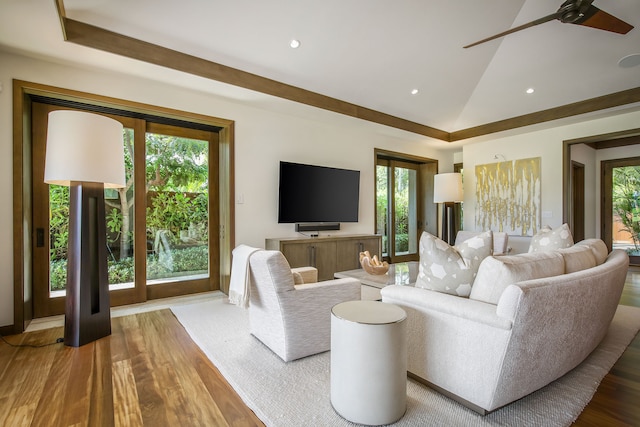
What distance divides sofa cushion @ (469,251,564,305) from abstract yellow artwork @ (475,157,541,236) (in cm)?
417

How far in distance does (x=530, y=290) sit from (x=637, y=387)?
1.24 m

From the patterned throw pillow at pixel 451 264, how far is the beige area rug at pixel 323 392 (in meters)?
0.60

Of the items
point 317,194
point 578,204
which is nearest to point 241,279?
point 317,194

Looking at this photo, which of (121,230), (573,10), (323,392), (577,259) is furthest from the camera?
(121,230)

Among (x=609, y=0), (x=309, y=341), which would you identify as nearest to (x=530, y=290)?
(x=309, y=341)

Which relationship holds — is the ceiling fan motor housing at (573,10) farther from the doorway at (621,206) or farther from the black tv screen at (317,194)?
the doorway at (621,206)

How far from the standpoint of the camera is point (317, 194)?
15.0 ft

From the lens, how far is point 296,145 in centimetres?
456

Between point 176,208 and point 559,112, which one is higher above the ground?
point 559,112

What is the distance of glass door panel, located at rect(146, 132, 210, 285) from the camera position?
374cm

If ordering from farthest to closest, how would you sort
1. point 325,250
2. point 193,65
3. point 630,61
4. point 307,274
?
point 325,250
point 630,61
point 193,65
point 307,274

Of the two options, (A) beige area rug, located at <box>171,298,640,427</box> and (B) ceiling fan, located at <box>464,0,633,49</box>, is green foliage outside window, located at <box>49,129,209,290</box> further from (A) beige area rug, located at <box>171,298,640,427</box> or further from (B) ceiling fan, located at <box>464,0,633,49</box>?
(B) ceiling fan, located at <box>464,0,633,49</box>

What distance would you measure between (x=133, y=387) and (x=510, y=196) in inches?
236

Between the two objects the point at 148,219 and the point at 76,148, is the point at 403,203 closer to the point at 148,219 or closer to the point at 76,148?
the point at 148,219
